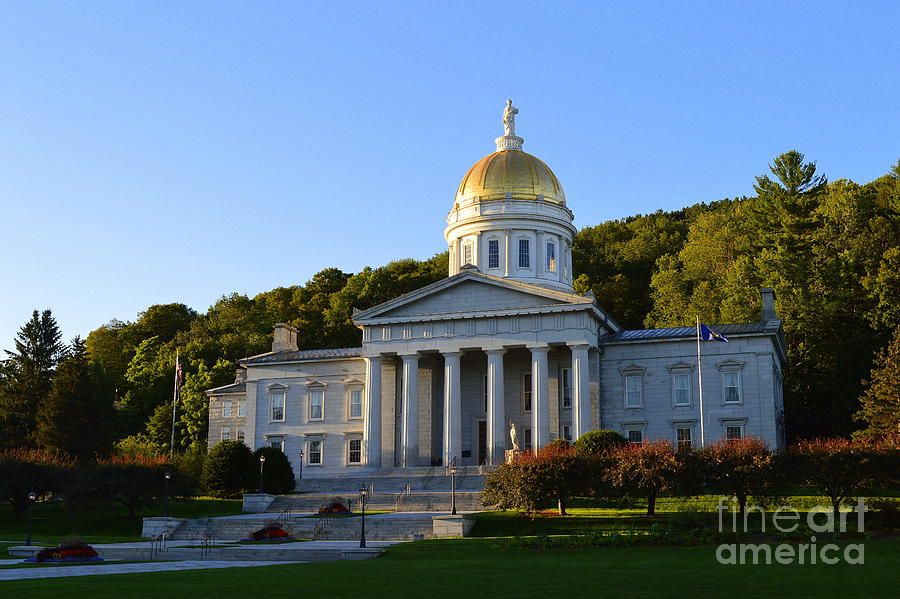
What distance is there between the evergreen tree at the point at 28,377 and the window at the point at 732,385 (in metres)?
50.9

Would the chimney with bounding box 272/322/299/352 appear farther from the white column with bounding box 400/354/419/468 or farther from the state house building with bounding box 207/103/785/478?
the white column with bounding box 400/354/419/468

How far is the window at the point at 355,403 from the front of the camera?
225ft

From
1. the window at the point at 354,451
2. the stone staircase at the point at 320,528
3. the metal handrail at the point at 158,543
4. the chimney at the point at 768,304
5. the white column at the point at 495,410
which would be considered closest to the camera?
the metal handrail at the point at 158,543

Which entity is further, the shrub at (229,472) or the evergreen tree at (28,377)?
the evergreen tree at (28,377)

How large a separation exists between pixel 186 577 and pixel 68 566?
8.16 m

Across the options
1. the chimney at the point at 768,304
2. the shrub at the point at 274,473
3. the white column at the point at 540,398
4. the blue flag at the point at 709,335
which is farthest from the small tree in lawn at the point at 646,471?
the chimney at the point at 768,304

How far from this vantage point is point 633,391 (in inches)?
2457

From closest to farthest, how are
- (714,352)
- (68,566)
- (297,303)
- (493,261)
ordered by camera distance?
(68,566), (714,352), (493,261), (297,303)

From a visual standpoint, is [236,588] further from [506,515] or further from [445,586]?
[506,515]

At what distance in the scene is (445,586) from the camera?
21.1 m

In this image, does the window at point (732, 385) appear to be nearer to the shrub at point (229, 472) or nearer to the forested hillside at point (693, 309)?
the forested hillside at point (693, 309)

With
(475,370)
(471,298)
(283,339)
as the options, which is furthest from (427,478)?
(283,339)

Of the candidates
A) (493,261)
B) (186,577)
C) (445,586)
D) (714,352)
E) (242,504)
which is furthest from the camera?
(493,261)

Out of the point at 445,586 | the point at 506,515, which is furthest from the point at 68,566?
the point at 506,515
